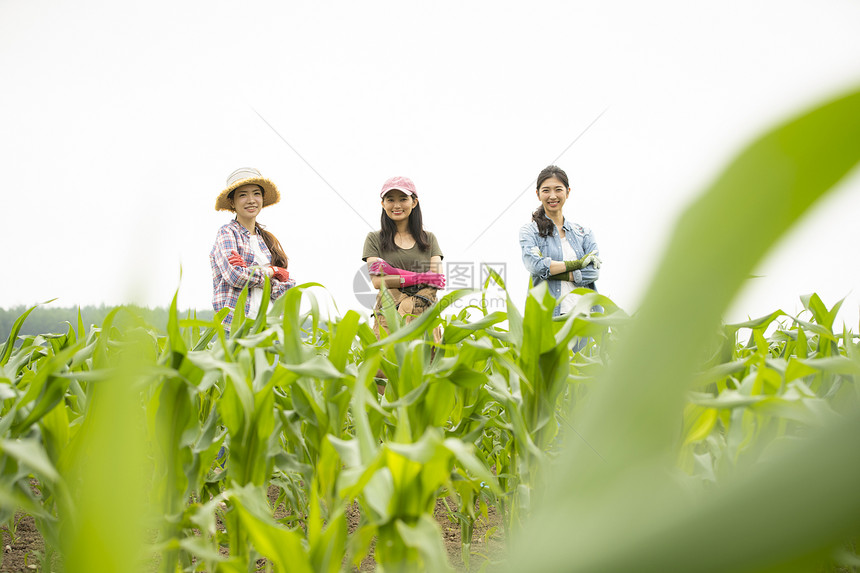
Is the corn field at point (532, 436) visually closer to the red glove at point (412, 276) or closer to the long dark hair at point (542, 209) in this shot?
the red glove at point (412, 276)

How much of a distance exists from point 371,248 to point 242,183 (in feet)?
2.08

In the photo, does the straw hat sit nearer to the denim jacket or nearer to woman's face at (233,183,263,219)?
woman's face at (233,183,263,219)

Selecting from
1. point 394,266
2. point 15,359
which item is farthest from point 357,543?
point 394,266

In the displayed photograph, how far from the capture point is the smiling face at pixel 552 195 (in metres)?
2.62

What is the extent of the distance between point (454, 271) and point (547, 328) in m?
→ 2.42

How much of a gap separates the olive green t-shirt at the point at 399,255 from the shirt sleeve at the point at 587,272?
675 mm

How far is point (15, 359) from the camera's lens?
84 centimetres

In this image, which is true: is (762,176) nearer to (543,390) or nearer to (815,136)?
(815,136)

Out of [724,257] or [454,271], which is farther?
[454,271]

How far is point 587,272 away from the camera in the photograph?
254 cm

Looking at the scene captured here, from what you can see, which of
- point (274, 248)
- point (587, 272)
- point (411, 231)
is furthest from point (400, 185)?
point (587, 272)

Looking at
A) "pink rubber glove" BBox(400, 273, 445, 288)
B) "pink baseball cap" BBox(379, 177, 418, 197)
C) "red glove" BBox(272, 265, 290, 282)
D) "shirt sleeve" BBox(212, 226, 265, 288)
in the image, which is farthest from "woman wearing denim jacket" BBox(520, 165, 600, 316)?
"shirt sleeve" BBox(212, 226, 265, 288)

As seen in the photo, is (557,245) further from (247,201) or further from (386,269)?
(247,201)

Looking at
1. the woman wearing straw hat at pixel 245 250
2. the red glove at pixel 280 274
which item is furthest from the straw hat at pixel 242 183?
the red glove at pixel 280 274
